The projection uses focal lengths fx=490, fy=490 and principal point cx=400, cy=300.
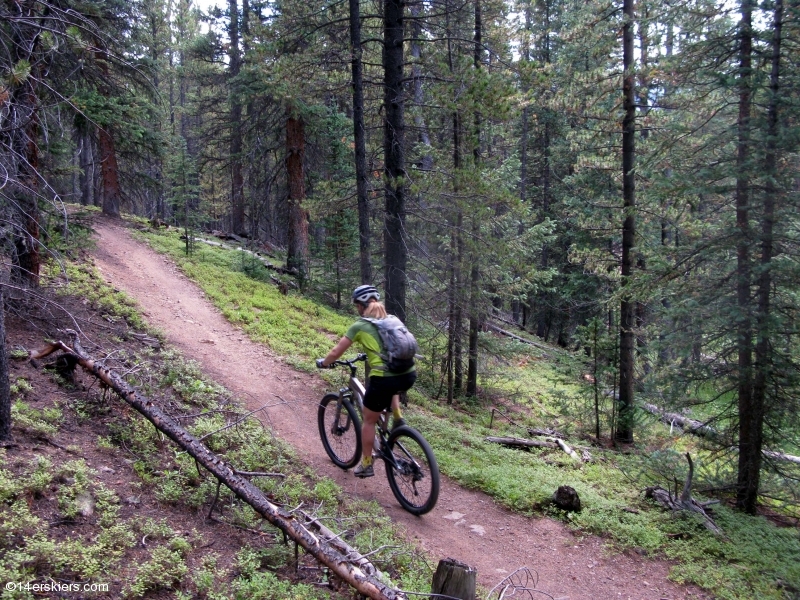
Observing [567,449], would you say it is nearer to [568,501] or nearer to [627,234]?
[568,501]

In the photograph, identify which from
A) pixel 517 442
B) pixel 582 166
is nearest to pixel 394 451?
pixel 517 442

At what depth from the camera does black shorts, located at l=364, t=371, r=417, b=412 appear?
18.0 feet

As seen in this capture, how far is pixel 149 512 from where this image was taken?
4.62 m

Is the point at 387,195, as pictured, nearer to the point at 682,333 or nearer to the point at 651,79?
the point at 682,333

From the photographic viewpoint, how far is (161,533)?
14.1 feet

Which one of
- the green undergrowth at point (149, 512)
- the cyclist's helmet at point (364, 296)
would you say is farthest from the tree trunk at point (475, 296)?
the green undergrowth at point (149, 512)

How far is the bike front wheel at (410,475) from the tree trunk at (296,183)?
43.0 ft

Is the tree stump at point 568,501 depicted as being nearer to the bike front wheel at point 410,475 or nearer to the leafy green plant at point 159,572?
the bike front wheel at point 410,475

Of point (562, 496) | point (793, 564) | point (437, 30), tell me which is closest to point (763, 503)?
point (793, 564)

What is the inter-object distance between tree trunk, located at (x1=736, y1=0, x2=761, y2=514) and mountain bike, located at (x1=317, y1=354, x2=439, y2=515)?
5.66 meters

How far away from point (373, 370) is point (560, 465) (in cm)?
582

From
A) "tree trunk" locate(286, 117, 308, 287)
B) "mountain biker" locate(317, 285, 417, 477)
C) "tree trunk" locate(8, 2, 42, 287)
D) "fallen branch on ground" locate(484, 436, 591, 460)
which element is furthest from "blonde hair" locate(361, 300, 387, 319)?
"tree trunk" locate(286, 117, 308, 287)

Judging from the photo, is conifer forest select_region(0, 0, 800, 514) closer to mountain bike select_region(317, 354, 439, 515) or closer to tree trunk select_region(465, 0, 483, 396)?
tree trunk select_region(465, 0, 483, 396)

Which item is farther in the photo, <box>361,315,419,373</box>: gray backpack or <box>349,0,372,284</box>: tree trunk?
<box>349,0,372,284</box>: tree trunk
